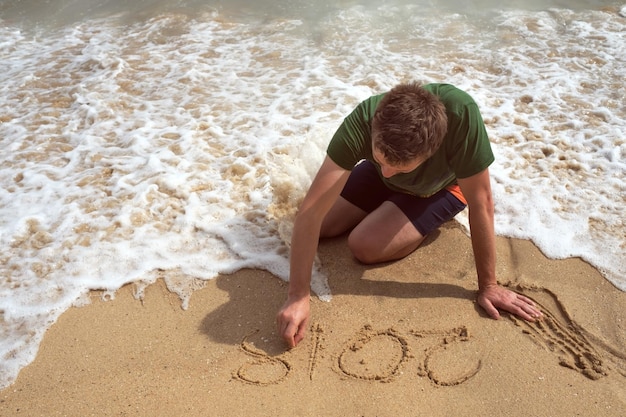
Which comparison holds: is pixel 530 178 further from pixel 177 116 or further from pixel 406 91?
pixel 177 116

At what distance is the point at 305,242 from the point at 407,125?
2.82 feet

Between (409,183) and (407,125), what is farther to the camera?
(409,183)

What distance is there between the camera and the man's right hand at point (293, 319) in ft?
9.21

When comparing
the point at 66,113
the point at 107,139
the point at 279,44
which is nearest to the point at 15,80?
the point at 66,113

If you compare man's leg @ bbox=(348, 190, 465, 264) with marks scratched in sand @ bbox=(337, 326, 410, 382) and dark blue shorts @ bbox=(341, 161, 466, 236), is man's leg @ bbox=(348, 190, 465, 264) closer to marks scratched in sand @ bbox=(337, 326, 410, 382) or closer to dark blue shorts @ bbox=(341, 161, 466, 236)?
dark blue shorts @ bbox=(341, 161, 466, 236)

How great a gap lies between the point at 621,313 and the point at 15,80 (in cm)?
624

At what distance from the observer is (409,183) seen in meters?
3.12

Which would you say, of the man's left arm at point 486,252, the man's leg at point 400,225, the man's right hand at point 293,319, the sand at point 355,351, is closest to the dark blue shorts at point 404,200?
the man's leg at point 400,225

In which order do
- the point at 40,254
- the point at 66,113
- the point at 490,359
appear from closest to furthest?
the point at 490,359 < the point at 40,254 < the point at 66,113

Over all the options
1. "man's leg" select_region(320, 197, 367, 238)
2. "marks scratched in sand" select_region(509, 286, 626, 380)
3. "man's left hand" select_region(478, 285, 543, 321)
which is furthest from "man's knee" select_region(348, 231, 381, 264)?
"marks scratched in sand" select_region(509, 286, 626, 380)

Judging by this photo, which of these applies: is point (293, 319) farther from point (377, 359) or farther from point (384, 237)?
point (384, 237)

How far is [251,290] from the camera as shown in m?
3.26

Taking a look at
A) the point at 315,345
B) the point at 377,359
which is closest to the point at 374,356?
the point at 377,359

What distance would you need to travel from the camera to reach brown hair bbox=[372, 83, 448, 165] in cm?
234
